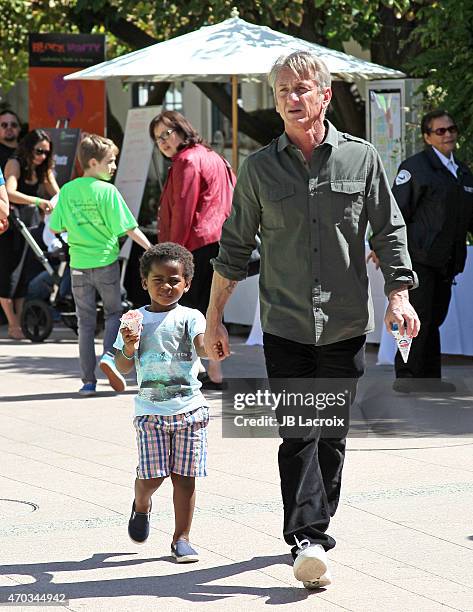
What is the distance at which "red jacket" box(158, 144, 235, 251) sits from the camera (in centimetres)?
1001

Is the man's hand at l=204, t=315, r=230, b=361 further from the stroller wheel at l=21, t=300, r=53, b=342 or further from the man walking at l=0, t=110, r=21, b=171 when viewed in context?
the man walking at l=0, t=110, r=21, b=171

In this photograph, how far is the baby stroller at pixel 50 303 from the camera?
43.0ft

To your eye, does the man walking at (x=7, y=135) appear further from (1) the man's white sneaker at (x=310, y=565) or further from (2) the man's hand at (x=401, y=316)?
(1) the man's white sneaker at (x=310, y=565)

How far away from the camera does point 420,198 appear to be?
10078 mm

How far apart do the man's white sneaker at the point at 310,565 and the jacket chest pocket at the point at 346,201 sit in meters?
1.22

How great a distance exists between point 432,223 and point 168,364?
481cm

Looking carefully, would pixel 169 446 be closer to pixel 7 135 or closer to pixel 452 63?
pixel 452 63

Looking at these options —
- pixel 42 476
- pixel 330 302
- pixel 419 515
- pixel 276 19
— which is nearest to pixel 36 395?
pixel 42 476

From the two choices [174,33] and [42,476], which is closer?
[42,476]

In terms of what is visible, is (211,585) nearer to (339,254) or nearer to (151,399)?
(151,399)

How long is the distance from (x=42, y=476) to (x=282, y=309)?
2.44 meters

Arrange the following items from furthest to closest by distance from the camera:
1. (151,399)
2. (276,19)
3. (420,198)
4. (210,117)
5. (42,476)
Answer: (210,117) → (276,19) → (420,198) → (42,476) → (151,399)

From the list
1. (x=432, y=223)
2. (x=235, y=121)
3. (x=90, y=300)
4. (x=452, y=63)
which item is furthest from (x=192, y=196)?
(x=235, y=121)

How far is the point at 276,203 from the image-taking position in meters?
5.24
